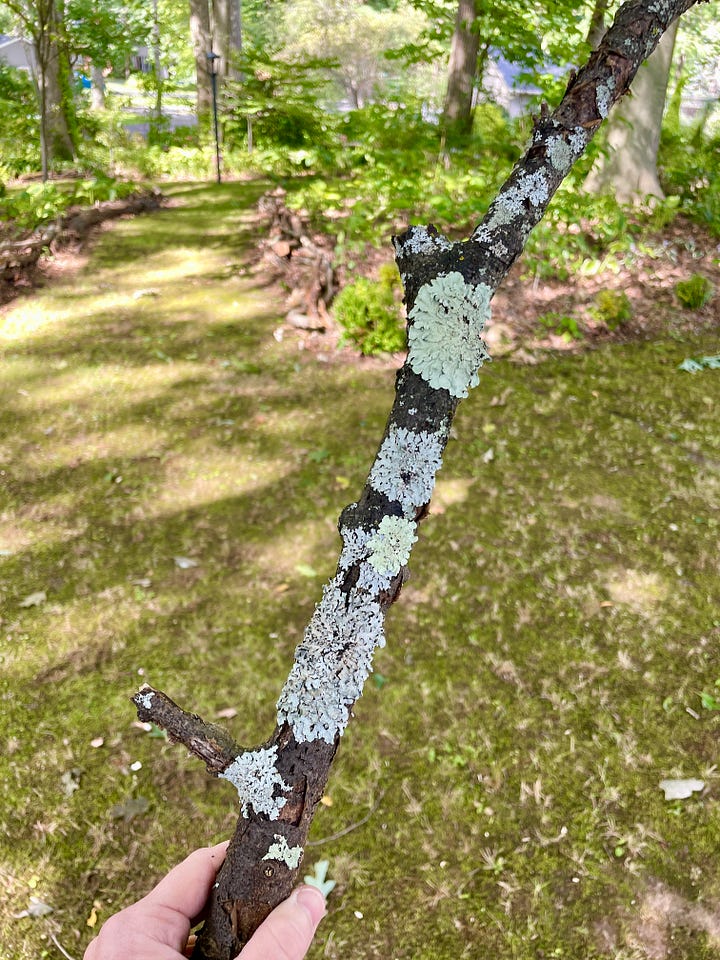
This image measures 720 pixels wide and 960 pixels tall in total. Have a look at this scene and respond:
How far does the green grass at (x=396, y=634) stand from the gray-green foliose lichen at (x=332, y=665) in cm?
188

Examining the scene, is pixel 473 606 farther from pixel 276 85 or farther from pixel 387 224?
pixel 276 85

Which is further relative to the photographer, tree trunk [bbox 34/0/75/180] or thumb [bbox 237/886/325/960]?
tree trunk [bbox 34/0/75/180]

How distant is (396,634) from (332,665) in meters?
2.61

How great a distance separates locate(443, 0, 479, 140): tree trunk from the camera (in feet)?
33.3

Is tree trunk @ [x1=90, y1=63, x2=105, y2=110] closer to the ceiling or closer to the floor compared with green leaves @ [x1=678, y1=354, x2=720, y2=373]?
closer to the ceiling

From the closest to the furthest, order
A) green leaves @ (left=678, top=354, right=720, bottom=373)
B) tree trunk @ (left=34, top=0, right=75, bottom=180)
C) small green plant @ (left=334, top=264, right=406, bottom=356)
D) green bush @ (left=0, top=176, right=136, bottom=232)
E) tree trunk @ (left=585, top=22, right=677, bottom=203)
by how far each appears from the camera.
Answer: green leaves @ (left=678, top=354, right=720, bottom=373) → small green plant @ (left=334, top=264, right=406, bottom=356) → green bush @ (left=0, top=176, right=136, bottom=232) → tree trunk @ (left=585, top=22, right=677, bottom=203) → tree trunk @ (left=34, top=0, right=75, bottom=180)

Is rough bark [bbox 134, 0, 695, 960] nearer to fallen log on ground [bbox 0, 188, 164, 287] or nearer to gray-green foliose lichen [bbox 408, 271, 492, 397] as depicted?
gray-green foliose lichen [bbox 408, 271, 492, 397]

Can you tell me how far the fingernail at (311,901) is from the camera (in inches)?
51.6

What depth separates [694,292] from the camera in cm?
730

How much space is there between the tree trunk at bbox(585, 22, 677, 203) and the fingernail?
367 inches

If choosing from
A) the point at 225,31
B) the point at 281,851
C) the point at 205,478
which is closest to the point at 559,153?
the point at 281,851

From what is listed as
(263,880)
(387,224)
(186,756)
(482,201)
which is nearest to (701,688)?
(186,756)

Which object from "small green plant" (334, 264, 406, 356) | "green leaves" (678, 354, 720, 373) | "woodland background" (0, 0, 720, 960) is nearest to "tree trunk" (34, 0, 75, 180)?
"woodland background" (0, 0, 720, 960)

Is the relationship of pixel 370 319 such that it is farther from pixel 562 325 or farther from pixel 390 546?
pixel 390 546
